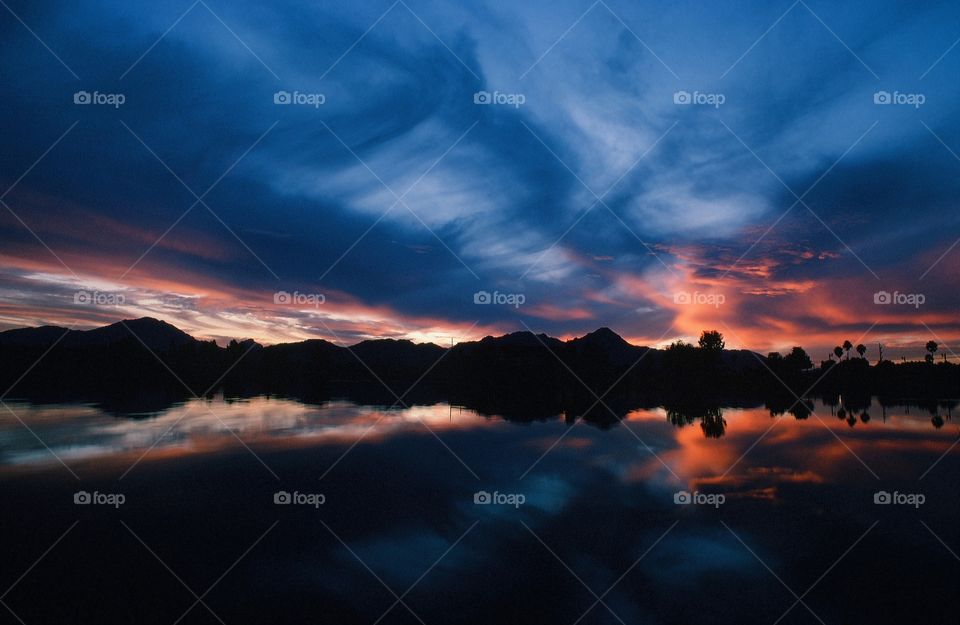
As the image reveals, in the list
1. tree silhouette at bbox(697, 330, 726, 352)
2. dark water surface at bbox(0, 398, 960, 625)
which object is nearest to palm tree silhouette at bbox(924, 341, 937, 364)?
tree silhouette at bbox(697, 330, 726, 352)

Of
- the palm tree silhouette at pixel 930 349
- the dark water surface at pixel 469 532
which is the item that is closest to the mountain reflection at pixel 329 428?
the dark water surface at pixel 469 532

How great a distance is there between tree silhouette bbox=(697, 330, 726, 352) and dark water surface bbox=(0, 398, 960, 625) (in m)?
105

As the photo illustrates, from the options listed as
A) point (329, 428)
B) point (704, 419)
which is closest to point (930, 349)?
point (704, 419)

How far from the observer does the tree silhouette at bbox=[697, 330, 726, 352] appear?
4656 inches

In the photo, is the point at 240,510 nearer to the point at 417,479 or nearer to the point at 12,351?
the point at 417,479

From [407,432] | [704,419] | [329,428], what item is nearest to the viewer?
[407,432]

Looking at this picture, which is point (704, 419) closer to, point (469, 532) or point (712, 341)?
point (469, 532)

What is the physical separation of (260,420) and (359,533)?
17.6m

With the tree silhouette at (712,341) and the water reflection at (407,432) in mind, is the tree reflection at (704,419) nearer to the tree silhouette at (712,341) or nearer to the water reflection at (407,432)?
the water reflection at (407,432)

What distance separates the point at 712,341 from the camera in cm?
12156

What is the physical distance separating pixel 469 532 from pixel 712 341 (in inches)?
4930

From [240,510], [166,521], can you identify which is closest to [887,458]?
[240,510]

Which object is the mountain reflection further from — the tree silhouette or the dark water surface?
the tree silhouette

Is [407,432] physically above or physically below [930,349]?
below
